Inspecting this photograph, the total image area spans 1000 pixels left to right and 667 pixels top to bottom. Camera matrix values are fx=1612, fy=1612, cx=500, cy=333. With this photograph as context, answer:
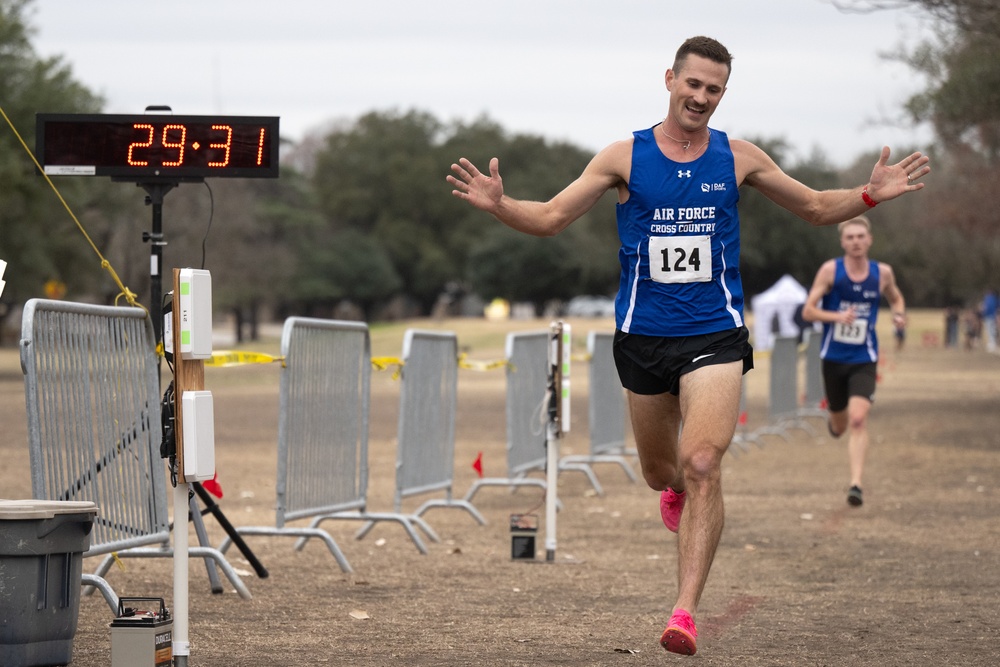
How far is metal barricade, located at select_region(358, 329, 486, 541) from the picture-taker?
1122 cm

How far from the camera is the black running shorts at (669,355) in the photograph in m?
6.71

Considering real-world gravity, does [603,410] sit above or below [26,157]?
below

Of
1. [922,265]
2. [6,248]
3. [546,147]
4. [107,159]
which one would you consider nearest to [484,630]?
[107,159]

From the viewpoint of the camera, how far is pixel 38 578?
5.84m

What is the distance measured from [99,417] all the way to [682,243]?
2.70 m

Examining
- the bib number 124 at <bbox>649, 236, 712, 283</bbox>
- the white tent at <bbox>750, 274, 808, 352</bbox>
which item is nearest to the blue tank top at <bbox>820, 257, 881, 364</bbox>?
the bib number 124 at <bbox>649, 236, 712, 283</bbox>

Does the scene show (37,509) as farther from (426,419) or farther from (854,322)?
(854,322)

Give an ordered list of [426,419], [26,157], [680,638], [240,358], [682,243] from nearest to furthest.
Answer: [680,638]
[682,243]
[240,358]
[426,419]
[26,157]

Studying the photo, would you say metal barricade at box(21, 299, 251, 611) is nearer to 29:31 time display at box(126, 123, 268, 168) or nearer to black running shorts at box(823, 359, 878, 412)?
29:31 time display at box(126, 123, 268, 168)

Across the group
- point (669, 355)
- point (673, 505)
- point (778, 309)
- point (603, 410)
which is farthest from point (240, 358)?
point (778, 309)

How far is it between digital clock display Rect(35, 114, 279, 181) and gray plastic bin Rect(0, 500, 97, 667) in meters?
2.79

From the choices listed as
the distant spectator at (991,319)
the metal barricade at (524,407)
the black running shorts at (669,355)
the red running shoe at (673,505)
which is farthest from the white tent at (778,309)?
the black running shorts at (669,355)

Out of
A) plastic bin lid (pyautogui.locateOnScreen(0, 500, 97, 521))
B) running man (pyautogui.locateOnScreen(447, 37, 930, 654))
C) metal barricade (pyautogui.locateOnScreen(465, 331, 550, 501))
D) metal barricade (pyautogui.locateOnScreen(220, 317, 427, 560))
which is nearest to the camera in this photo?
plastic bin lid (pyautogui.locateOnScreen(0, 500, 97, 521))

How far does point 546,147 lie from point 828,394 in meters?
107
